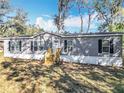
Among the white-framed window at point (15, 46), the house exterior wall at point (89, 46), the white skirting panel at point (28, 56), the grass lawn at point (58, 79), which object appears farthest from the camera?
the white-framed window at point (15, 46)

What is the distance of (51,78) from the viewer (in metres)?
18.2

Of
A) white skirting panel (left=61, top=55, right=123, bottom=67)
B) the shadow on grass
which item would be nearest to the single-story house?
white skirting panel (left=61, top=55, right=123, bottom=67)

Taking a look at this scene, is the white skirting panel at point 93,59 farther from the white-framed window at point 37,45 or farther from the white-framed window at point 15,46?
the white-framed window at point 15,46

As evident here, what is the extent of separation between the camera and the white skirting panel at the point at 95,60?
24.4m

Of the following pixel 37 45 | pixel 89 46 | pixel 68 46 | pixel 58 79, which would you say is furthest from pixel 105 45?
pixel 37 45

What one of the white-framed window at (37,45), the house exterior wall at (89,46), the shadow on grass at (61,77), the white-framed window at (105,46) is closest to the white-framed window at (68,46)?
the house exterior wall at (89,46)

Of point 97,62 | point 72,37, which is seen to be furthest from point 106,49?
point 72,37

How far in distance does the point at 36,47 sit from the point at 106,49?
9.44m

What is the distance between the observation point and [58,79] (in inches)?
711

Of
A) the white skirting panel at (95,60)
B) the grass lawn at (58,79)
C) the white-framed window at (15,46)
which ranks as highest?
the white-framed window at (15,46)

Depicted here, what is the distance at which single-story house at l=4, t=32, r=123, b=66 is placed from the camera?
2457 cm

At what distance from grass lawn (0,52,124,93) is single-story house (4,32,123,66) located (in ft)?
9.39

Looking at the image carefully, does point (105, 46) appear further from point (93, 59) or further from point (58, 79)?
point (58, 79)

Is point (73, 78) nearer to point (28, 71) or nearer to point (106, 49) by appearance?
point (28, 71)
